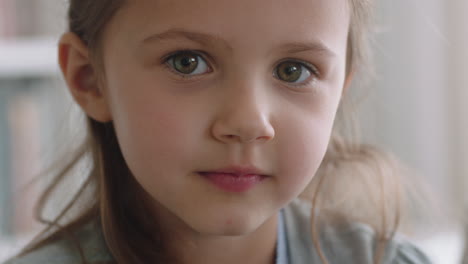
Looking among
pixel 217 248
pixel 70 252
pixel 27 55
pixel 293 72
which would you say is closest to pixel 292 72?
pixel 293 72

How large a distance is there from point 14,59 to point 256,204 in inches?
41.9

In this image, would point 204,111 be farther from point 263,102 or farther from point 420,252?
point 420,252

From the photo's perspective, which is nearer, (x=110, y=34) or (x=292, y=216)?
(x=110, y=34)

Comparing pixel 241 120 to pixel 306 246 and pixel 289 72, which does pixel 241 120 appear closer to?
pixel 289 72

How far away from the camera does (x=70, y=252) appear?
0.75 metres

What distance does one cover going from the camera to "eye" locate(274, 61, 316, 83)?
0.63 metres

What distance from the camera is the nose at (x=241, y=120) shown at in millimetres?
568

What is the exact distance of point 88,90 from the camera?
2.38 feet

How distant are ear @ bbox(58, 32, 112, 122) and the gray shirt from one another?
6.5 inches

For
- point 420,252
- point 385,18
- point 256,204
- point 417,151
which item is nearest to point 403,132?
point 417,151

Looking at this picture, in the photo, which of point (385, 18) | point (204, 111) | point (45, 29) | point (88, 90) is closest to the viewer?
point (204, 111)

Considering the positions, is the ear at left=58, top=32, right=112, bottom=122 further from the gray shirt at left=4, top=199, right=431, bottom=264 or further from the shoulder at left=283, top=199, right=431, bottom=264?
the shoulder at left=283, top=199, right=431, bottom=264

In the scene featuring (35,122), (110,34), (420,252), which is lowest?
(420,252)

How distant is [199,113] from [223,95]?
3cm
